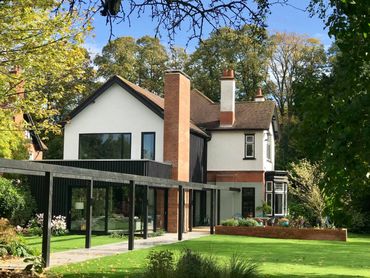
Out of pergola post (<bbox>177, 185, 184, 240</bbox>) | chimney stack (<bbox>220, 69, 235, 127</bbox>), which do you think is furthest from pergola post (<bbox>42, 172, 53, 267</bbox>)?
chimney stack (<bbox>220, 69, 235, 127</bbox>)

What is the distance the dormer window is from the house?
0.06 m

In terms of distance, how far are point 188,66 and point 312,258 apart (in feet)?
133

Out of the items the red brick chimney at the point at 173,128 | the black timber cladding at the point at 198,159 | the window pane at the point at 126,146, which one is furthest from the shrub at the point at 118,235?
the black timber cladding at the point at 198,159

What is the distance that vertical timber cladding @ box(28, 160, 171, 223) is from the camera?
86.4ft

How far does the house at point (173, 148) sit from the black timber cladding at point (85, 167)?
0.16ft

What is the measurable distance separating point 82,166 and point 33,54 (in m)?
13.5

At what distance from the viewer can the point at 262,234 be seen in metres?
27.0

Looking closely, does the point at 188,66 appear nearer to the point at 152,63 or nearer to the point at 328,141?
the point at 152,63

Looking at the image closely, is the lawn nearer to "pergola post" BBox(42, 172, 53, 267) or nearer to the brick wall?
"pergola post" BBox(42, 172, 53, 267)

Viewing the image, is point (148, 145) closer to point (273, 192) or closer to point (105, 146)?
point (105, 146)

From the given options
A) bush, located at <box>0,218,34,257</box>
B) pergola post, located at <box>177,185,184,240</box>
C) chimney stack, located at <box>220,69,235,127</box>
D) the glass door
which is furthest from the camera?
chimney stack, located at <box>220,69,235,127</box>

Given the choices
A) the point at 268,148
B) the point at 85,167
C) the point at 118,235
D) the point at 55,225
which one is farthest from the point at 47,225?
the point at 268,148

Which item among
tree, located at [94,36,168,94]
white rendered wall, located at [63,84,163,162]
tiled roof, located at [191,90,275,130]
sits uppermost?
tree, located at [94,36,168,94]

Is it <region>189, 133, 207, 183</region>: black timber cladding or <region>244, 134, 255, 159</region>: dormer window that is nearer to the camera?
<region>189, 133, 207, 183</region>: black timber cladding
